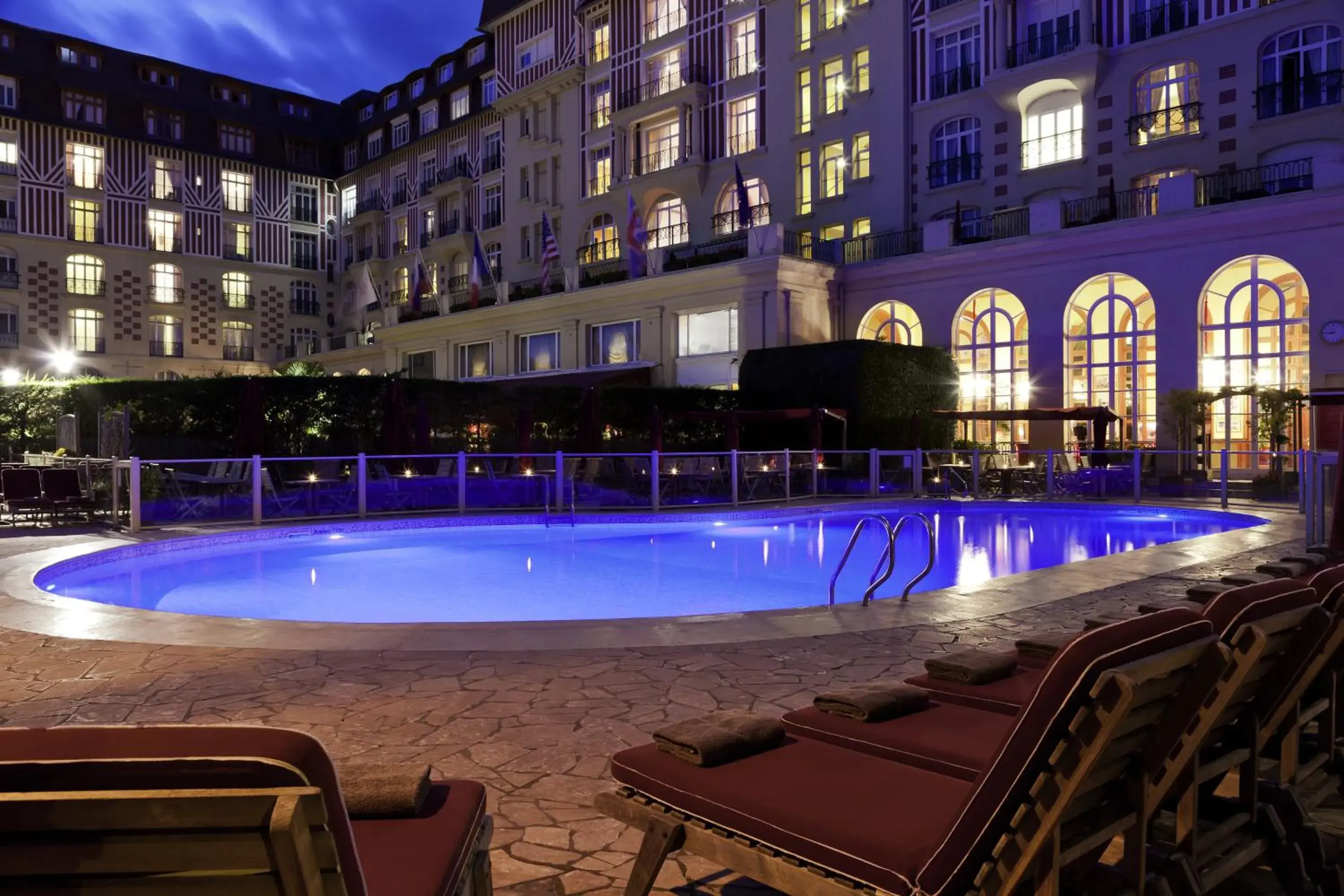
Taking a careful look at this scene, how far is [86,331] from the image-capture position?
3972 cm

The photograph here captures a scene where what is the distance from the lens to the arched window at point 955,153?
25.9 meters

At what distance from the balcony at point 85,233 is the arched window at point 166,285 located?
2.28 metres

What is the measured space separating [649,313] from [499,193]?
44.7ft

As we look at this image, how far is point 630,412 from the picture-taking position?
73.5 ft

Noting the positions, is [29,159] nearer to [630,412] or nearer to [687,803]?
[630,412]

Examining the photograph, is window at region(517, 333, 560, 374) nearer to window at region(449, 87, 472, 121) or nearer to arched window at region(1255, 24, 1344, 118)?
window at region(449, 87, 472, 121)

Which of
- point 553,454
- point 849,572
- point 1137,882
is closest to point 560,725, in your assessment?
point 1137,882

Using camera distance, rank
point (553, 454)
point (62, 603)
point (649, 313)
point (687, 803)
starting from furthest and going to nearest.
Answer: point (649, 313) → point (553, 454) → point (62, 603) → point (687, 803)

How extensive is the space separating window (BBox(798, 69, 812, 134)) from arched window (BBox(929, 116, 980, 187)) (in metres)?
3.95

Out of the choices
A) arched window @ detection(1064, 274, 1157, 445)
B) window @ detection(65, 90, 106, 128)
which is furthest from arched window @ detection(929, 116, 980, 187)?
window @ detection(65, 90, 106, 128)

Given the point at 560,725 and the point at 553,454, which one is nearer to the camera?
the point at 560,725

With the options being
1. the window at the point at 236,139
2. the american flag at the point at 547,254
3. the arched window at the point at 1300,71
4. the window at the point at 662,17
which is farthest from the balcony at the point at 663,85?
the window at the point at 236,139

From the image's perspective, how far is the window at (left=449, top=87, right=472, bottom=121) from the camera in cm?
4034

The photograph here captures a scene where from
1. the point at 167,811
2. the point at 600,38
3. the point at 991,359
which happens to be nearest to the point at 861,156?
the point at 991,359
